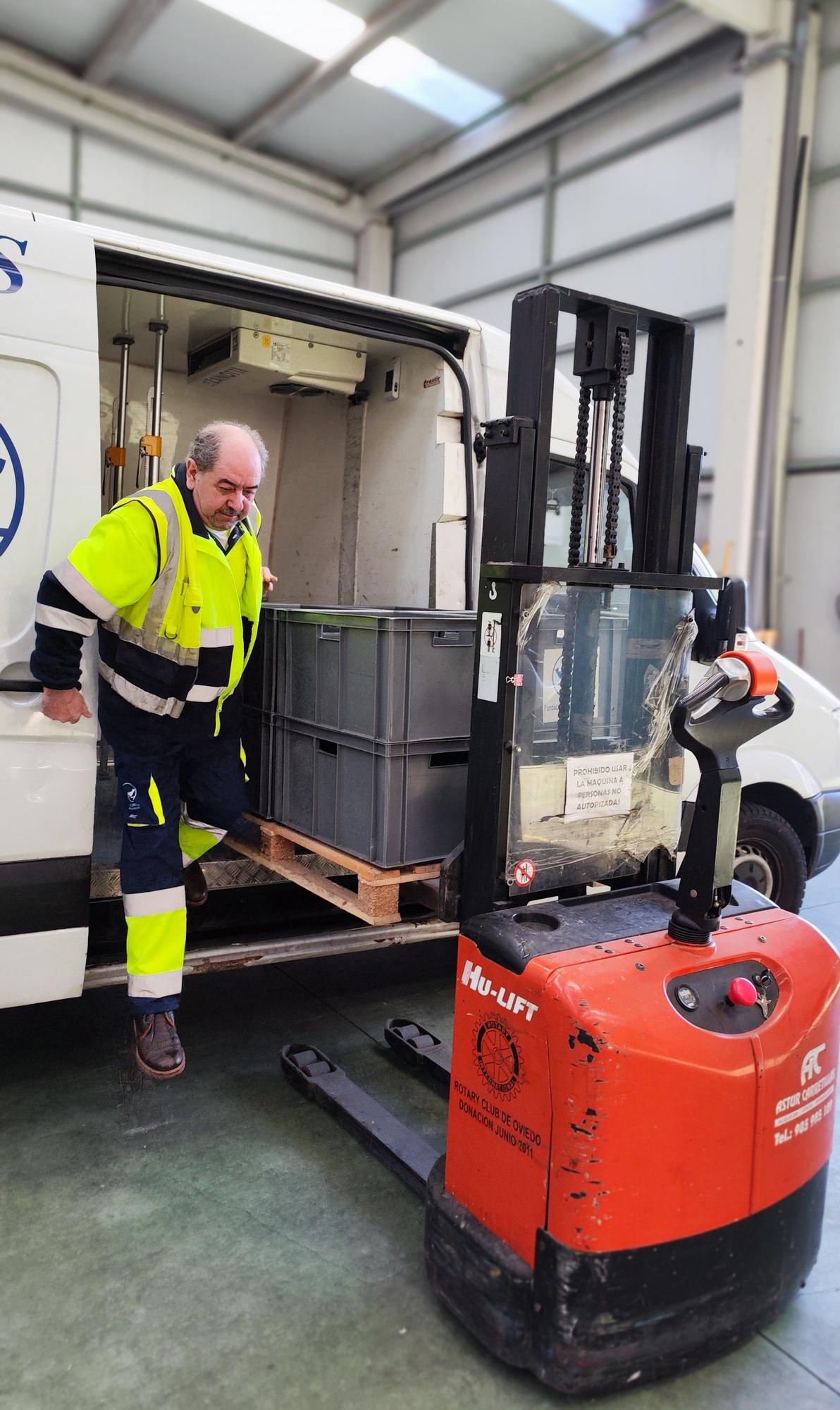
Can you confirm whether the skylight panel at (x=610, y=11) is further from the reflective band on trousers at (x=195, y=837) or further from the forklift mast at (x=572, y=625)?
the reflective band on trousers at (x=195, y=837)

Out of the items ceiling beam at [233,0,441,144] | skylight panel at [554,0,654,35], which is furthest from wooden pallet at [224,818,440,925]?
skylight panel at [554,0,654,35]

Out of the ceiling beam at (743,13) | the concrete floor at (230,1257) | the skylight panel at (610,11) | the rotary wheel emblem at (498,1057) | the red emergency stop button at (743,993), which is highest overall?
the skylight panel at (610,11)

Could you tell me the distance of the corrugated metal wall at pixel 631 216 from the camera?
10695 millimetres

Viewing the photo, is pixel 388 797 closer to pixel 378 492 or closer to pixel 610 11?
pixel 378 492

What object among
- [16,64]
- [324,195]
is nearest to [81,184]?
[16,64]

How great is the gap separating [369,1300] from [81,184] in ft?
42.4

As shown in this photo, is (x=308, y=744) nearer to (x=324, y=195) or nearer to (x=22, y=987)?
(x=22, y=987)

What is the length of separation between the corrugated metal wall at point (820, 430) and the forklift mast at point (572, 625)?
28.0 feet

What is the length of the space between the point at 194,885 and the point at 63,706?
115cm

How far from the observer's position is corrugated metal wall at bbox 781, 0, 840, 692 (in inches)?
388

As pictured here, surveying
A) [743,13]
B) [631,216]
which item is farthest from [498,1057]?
[631,216]

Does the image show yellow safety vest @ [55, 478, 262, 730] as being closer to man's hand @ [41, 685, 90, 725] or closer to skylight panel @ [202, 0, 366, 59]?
man's hand @ [41, 685, 90, 725]

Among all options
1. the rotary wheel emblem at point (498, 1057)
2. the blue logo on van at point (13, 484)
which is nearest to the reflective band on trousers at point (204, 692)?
the blue logo on van at point (13, 484)

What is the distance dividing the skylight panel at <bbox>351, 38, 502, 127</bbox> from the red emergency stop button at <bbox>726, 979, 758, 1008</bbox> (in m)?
11.5
